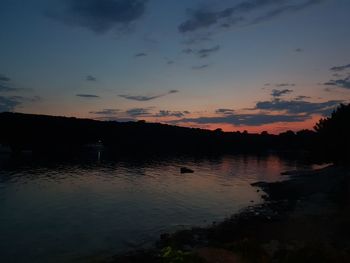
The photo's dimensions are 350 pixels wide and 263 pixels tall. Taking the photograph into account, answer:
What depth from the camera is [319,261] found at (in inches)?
922

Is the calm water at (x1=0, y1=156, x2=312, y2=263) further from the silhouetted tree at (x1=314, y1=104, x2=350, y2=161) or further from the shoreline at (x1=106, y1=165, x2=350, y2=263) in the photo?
the silhouetted tree at (x1=314, y1=104, x2=350, y2=161)

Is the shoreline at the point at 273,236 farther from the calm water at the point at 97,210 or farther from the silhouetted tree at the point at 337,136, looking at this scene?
the silhouetted tree at the point at 337,136

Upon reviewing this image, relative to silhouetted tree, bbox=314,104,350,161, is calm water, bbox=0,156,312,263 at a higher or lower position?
lower

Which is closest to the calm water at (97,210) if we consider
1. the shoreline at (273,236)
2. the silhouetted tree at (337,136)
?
the shoreline at (273,236)

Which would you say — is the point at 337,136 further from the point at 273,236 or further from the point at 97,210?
the point at 97,210

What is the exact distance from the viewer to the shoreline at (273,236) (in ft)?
85.3

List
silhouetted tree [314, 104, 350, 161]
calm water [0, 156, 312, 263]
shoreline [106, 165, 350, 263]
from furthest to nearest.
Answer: silhouetted tree [314, 104, 350, 161], calm water [0, 156, 312, 263], shoreline [106, 165, 350, 263]

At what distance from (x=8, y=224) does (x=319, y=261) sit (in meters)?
36.0

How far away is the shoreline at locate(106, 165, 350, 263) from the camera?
85.3 ft

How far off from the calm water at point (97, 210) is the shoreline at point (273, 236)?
3780 mm

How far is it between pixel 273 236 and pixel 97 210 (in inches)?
1067

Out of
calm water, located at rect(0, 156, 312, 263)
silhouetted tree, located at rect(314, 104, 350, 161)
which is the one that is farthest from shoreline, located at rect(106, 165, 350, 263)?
silhouetted tree, located at rect(314, 104, 350, 161)

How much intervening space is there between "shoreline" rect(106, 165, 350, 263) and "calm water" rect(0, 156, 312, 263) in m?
3.78

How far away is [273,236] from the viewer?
123 feet
